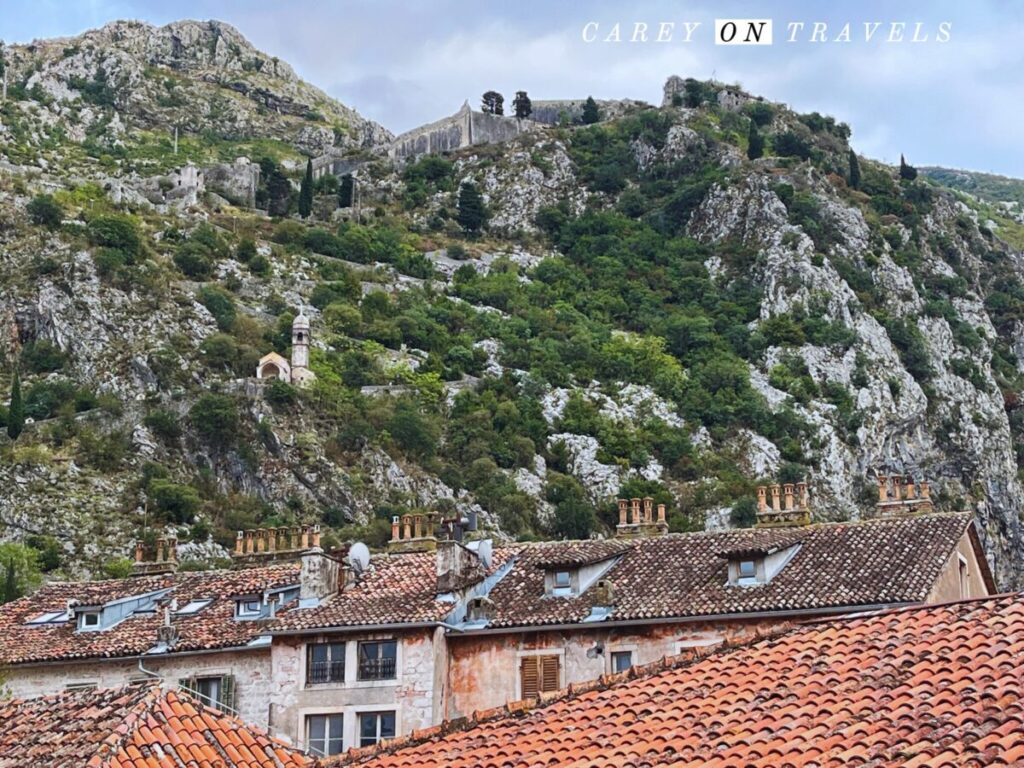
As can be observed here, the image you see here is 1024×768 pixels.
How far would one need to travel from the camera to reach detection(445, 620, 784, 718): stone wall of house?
113 feet

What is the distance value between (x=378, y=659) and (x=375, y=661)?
0.09 meters

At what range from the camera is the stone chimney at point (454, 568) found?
121ft

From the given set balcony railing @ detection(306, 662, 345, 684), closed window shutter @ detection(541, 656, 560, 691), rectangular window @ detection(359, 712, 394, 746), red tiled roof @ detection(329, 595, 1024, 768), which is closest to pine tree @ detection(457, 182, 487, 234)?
balcony railing @ detection(306, 662, 345, 684)

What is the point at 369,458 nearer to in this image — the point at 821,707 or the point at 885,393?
the point at 885,393

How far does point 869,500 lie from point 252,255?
64135 millimetres

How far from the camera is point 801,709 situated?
52.7ft

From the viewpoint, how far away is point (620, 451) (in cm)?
12825

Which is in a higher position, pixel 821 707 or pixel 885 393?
pixel 885 393

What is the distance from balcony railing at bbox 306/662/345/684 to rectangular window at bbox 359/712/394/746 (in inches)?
40.9

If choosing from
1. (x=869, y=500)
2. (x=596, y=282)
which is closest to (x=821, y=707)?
(x=869, y=500)

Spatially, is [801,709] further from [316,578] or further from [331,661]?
[316,578]

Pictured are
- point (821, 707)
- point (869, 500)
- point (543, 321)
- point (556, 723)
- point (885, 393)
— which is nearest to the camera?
point (821, 707)

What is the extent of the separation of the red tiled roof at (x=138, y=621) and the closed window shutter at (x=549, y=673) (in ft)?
→ 20.9

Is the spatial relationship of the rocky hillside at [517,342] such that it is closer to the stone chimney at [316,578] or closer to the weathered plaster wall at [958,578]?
the stone chimney at [316,578]
